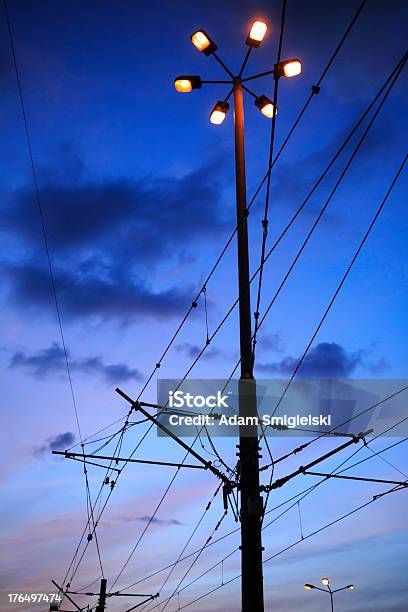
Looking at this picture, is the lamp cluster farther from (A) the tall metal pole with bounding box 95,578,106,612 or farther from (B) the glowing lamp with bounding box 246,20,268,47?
(A) the tall metal pole with bounding box 95,578,106,612

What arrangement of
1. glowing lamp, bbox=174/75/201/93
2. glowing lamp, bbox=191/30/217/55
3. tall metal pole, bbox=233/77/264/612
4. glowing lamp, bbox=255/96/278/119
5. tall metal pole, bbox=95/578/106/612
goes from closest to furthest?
tall metal pole, bbox=233/77/264/612
glowing lamp, bbox=191/30/217/55
glowing lamp, bbox=174/75/201/93
glowing lamp, bbox=255/96/278/119
tall metal pole, bbox=95/578/106/612

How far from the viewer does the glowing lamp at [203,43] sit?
9273 millimetres

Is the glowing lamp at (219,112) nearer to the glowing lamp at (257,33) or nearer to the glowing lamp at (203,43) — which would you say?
the glowing lamp at (203,43)

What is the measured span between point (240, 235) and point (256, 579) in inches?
203

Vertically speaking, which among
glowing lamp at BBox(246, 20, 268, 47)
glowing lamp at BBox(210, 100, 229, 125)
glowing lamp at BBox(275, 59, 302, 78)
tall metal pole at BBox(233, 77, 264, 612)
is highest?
glowing lamp at BBox(210, 100, 229, 125)

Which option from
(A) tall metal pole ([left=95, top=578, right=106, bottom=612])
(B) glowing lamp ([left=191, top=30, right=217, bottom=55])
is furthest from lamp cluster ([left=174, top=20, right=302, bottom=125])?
(A) tall metal pole ([left=95, top=578, right=106, bottom=612])

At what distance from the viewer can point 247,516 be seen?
7875mm

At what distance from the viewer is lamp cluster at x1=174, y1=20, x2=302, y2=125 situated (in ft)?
26.6

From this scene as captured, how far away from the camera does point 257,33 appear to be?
8102mm

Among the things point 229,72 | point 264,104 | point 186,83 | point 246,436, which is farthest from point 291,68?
point 246,436

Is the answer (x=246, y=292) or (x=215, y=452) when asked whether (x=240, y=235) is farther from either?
(x=215, y=452)

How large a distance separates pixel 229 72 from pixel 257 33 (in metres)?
2.07

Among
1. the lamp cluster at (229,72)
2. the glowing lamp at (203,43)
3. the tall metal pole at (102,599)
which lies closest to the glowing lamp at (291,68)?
the lamp cluster at (229,72)

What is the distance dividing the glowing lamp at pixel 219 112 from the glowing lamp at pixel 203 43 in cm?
98
